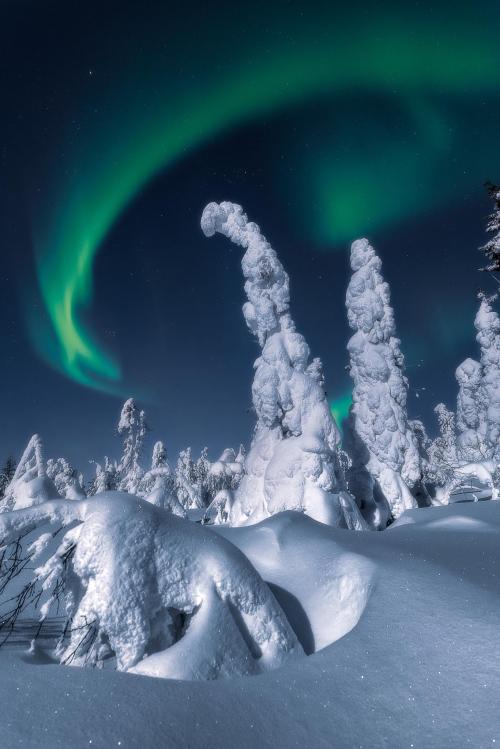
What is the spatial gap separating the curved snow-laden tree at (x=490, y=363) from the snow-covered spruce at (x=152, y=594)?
2494 cm

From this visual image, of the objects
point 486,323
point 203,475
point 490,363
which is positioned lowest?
point 203,475

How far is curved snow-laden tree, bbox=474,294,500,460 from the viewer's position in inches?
961

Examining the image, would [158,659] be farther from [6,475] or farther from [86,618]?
[6,475]

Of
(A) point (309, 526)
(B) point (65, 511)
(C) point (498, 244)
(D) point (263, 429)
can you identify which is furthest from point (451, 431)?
(B) point (65, 511)

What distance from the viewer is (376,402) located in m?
19.4

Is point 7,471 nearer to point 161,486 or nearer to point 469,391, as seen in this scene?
point 161,486

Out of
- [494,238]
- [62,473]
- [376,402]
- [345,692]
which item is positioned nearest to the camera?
[345,692]

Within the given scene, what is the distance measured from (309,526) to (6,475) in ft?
201

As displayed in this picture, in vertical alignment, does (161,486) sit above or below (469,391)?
below

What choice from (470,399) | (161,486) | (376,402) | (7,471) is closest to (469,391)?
(470,399)

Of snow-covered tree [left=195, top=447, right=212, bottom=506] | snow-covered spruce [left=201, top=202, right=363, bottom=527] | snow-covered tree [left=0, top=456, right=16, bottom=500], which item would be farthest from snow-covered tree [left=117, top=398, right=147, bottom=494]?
snow-covered tree [left=0, top=456, right=16, bottom=500]

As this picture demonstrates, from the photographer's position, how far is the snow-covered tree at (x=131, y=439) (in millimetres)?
33219

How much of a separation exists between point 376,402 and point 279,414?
20.3ft

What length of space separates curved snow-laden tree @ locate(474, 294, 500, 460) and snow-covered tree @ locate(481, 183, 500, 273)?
16.1m
